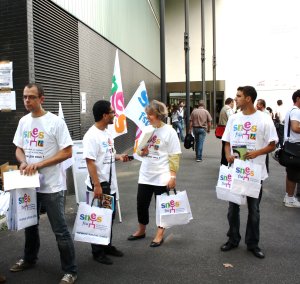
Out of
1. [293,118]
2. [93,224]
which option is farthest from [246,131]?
[93,224]

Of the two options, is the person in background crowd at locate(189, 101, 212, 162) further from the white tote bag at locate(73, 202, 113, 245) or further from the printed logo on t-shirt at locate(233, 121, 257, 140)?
the white tote bag at locate(73, 202, 113, 245)

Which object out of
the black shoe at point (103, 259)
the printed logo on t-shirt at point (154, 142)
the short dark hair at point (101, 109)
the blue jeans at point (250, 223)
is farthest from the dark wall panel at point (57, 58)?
the blue jeans at point (250, 223)

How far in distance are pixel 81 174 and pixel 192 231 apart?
1.98 m

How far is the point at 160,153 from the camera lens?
4324mm

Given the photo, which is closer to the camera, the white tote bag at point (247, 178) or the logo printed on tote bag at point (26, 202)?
the logo printed on tote bag at point (26, 202)

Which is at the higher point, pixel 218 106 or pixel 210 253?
pixel 218 106

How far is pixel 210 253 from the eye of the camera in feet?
13.9

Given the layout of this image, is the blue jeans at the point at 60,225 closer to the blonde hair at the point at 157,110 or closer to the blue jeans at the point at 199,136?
the blonde hair at the point at 157,110

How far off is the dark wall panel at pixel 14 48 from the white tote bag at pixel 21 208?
10.4 ft

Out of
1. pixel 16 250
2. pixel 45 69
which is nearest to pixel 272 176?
pixel 45 69

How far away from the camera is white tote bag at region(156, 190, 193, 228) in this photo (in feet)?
14.1

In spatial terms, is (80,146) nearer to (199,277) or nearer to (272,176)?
(199,277)

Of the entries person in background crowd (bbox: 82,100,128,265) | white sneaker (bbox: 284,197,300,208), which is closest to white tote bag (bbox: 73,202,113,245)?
person in background crowd (bbox: 82,100,128,265)

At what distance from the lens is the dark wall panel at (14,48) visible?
20.0ft
